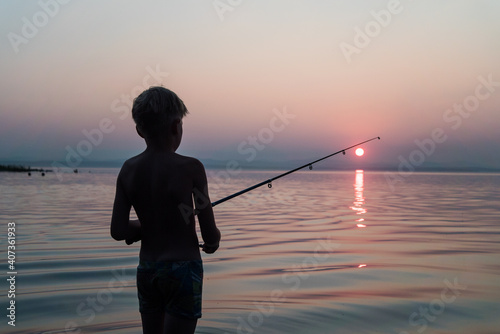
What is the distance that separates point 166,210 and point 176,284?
381 millimetres

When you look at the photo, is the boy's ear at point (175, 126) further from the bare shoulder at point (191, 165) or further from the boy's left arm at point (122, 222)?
the boy's left arm at point (122, 222)

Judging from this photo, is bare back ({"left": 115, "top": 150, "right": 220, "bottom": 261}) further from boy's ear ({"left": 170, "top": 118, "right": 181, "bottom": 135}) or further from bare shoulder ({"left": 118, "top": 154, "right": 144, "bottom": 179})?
boy's ear ({"left": 170, "top": 118, "right": 181, "bottom": 135})

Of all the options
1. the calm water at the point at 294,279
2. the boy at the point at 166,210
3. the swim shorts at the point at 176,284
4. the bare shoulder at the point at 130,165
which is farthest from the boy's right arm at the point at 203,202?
the calm water at the point at 294,279

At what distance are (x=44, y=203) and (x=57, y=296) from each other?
15085mm

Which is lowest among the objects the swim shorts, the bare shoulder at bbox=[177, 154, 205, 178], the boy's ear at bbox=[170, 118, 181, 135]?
the swim shorts

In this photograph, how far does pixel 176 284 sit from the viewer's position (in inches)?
113

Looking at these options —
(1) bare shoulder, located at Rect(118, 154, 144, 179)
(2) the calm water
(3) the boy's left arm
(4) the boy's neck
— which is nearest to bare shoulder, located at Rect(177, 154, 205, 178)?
(4) the boy's neck

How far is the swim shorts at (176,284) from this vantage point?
2854mm

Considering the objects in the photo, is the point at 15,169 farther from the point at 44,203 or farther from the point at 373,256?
the point at 373,256

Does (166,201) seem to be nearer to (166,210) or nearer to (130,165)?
(166,210)

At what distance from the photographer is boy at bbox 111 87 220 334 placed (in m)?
2.84

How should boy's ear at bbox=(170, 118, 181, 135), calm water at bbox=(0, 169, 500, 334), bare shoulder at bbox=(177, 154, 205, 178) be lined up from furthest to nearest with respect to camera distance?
calm water at bbox=(0, 169, 500, 334) → boy's ear at bbox=(170, 118, 181, 135) → bare shoulder at bbox=(177, 154, 205, 178)

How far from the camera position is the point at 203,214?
113 inches

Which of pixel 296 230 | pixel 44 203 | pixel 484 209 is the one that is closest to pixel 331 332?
pixel 296 230
